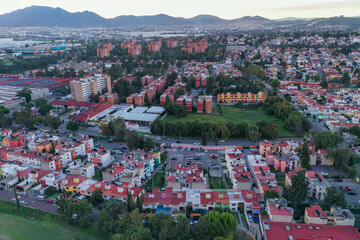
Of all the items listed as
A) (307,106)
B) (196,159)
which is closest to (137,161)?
(196,159)

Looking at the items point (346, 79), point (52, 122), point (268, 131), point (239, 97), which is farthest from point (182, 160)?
point (346, 79)

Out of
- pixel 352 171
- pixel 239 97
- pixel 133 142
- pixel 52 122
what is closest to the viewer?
pixel 352 171

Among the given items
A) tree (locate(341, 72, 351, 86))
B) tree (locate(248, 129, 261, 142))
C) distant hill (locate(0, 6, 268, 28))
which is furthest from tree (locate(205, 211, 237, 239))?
distant hill (locate(0, 6, 268, 28))

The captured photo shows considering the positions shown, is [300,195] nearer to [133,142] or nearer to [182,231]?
[182,231]

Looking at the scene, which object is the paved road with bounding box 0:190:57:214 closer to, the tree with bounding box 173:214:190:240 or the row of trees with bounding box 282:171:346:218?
the tree with bounding box 173:214:190:240

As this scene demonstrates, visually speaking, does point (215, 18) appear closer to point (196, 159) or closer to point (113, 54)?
point (113, 54)

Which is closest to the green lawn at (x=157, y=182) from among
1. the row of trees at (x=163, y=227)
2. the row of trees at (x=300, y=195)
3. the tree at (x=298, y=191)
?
the row of trees at (x=163, y=227)
